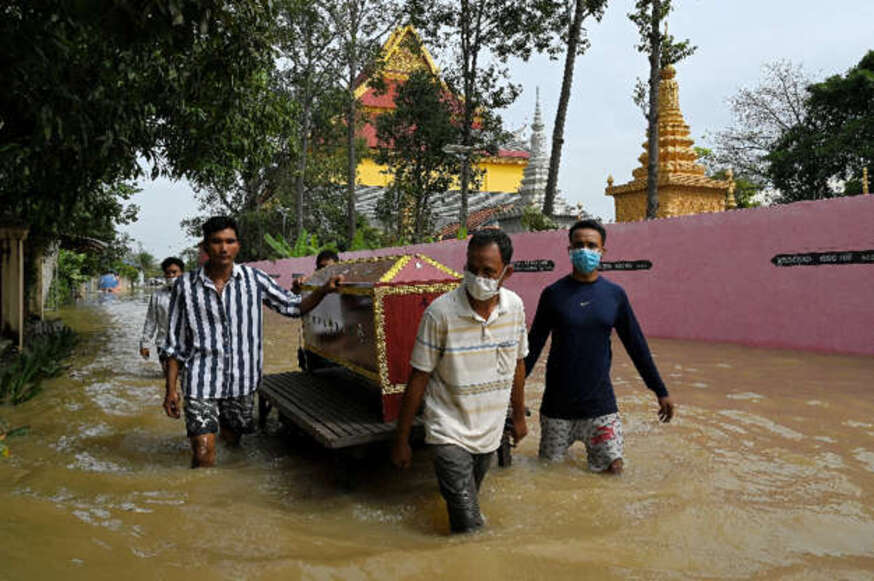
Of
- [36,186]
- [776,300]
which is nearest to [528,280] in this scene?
[776,300]

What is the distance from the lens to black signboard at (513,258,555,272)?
1154 centimetres

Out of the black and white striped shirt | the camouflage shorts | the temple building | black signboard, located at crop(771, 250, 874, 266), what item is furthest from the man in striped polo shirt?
the temple building

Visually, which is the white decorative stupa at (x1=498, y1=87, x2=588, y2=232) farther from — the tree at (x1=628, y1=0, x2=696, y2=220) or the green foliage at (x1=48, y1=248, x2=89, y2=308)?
the green foliage at (x1=48, y1=248, x2=89, y2=308)

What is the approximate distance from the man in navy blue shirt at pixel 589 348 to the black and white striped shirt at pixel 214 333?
1.82 metres

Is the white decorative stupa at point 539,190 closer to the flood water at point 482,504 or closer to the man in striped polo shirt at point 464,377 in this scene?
the flood water at point 482,504

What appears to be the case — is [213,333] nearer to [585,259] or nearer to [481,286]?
[481,286]

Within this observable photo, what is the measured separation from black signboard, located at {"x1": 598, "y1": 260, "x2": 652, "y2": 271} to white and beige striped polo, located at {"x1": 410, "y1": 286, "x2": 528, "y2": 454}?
7.38 m

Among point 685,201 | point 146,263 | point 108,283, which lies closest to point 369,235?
point 685,201

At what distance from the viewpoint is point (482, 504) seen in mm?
3391

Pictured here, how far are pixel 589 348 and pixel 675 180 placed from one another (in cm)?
1608

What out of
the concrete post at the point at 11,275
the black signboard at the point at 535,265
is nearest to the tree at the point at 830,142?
the black signboard at the point at 535,265

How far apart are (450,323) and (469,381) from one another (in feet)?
0.96

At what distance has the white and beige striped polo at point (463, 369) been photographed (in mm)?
2893

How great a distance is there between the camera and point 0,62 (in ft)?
16.3
